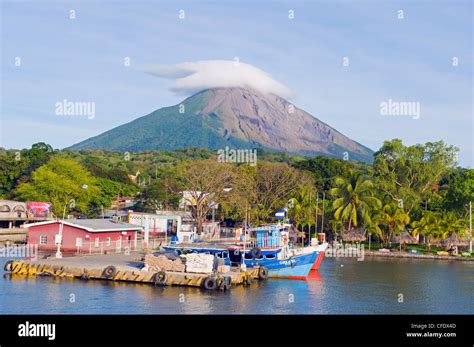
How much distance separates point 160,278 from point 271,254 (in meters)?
9.38

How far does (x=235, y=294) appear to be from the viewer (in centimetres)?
3653

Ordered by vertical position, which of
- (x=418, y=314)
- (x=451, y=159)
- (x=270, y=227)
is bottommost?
(x=418, y=314)

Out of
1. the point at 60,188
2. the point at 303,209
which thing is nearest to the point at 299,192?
the point at 303,209

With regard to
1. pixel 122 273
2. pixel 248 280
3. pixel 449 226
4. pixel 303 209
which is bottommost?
pixel 248 280

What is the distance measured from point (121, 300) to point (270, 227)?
15094mm

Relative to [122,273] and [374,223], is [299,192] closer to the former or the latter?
[374,223]

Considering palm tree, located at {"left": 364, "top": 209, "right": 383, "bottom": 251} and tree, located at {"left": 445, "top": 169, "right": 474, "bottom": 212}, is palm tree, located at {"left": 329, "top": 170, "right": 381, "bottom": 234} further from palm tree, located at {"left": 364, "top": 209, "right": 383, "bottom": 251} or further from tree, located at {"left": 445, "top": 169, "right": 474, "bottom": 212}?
tree, located at {"left": 445, "top": 169, "right": 474, "bottom": 212}

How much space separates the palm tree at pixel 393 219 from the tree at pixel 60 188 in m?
33.0

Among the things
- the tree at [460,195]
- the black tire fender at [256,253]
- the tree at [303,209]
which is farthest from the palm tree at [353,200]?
the black tire fender at [256,253]

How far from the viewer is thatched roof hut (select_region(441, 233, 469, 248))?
66.4 meters

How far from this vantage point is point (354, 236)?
70.2 m
